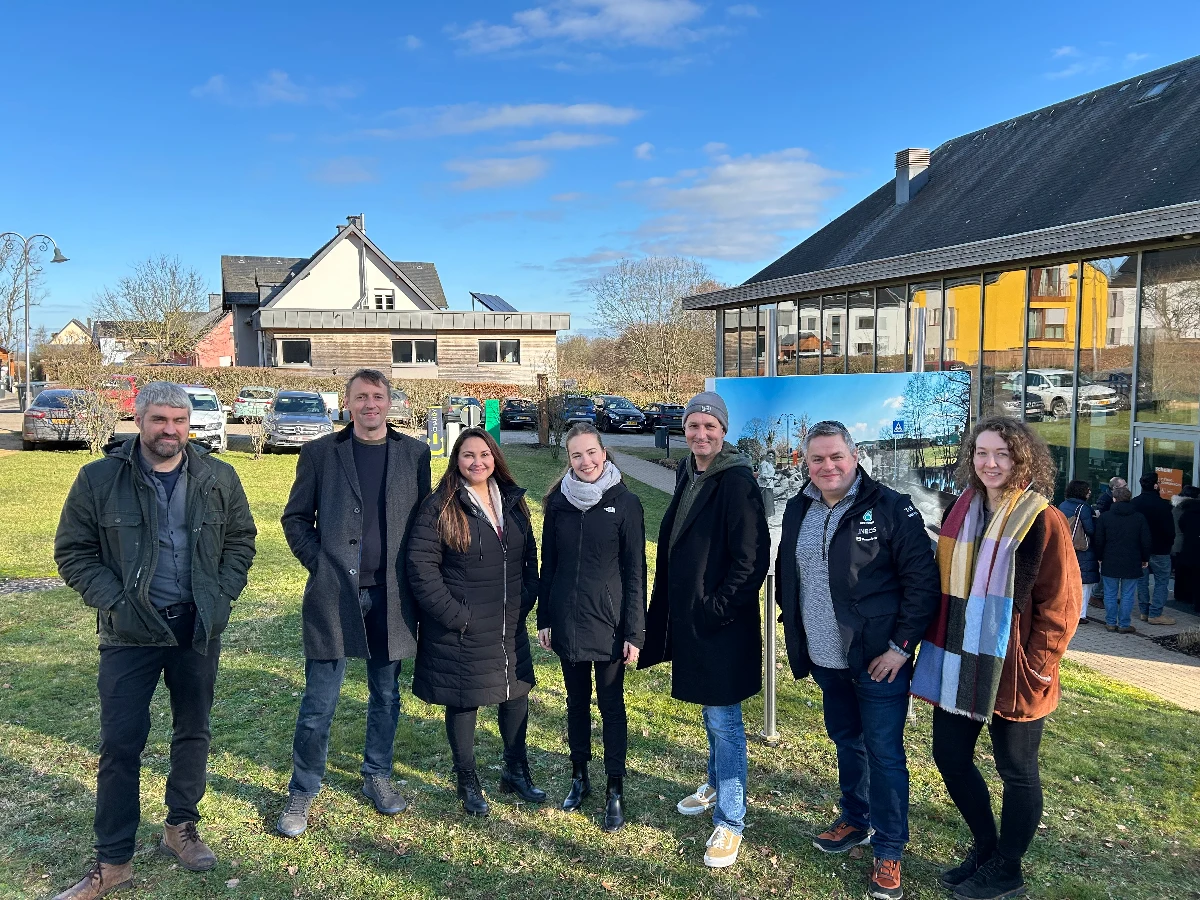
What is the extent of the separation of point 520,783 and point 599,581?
1.19 m

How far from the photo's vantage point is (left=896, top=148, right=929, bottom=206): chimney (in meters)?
21.3

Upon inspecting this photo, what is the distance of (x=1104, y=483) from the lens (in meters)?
11.1

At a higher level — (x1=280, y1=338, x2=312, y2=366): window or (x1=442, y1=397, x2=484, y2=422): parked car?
(x1=280, y1=338, x2=312, y2=366): window

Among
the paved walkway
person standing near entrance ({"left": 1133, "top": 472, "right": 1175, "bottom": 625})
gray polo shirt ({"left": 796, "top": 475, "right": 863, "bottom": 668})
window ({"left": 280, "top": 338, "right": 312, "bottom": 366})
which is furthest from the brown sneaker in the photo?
window ({"left": 280, "top": 338, "right": 312, "bottom": 366})

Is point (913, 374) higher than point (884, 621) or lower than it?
higher

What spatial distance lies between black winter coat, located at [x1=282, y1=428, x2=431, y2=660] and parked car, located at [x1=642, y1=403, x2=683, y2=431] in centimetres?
2491

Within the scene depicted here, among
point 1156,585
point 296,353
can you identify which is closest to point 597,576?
point 1156,585

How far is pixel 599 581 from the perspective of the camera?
3785mm

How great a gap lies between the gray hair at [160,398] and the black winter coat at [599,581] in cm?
163

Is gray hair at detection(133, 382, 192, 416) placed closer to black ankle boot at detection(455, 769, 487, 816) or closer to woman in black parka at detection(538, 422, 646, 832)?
woman in black parka at detection(538, 422, 646, 832)

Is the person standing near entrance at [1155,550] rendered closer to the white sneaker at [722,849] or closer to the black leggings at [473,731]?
the white sneaker at [722,849]

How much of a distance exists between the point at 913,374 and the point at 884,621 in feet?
7.02

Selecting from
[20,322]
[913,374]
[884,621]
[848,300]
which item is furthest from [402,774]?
[20,322]

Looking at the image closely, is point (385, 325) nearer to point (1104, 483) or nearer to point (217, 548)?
point (1104, 483)
